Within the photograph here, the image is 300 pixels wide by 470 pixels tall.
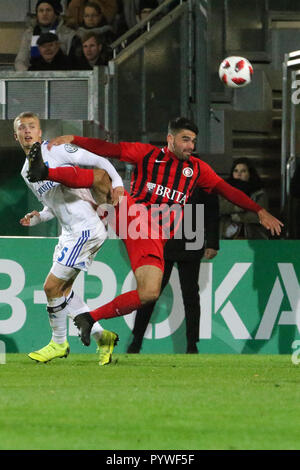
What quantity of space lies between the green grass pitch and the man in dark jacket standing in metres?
0.93

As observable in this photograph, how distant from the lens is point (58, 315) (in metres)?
10.0

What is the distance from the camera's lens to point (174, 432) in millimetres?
6246

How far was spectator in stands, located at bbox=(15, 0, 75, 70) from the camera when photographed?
15.3 m

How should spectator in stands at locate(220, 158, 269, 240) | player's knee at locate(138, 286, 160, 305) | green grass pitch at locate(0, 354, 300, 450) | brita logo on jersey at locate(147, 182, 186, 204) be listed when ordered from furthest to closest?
spectator in stands at locate(220, 158, 269, 240)
brita logo on jersey at locate(147, 182, 186, 204)
player's knee at locate(138, 286, 160, 305)
green grass pitch at locate(0, 354, 300, 450)

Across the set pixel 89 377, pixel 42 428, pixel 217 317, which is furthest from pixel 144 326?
pixel 42 428

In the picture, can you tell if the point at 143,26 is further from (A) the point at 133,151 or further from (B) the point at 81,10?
(A) the point at 133,151

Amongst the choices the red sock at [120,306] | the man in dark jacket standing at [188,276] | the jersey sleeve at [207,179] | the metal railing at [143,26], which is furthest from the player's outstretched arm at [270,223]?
the metal railing at [143,26]

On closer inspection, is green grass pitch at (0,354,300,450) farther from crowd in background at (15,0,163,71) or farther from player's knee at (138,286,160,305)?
crowd in background at (15,0,163,71)

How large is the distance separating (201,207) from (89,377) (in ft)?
10.6

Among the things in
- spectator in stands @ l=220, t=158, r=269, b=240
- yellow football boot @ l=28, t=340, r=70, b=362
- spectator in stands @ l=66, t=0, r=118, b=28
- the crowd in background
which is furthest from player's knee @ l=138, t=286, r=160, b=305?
spectator in stands @ l=66, t=0, r=118, b=28

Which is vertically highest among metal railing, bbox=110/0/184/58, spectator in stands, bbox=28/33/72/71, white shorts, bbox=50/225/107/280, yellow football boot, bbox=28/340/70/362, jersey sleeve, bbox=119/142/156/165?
metal railing, bbox=110/0/184/58

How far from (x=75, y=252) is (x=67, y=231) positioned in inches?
9.4

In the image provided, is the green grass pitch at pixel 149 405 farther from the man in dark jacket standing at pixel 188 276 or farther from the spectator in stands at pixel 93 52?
the spectator in stands at pixel 93 52

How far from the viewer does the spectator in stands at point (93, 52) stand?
1514 cm
